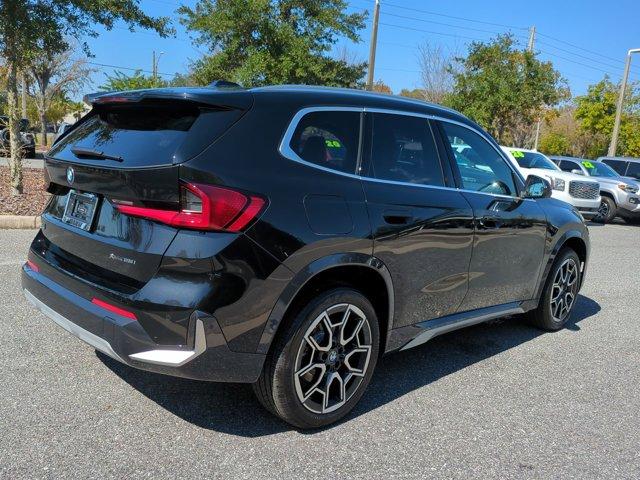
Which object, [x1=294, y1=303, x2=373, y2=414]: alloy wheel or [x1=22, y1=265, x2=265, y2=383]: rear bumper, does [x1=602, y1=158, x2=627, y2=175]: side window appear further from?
[x1=22, y1=265, x2=265, y2=383]: rear bumper

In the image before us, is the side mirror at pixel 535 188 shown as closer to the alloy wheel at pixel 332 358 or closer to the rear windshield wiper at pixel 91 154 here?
the alloy wheel at pixel 332 358

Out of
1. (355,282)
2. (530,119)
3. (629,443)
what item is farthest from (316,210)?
(530,119)

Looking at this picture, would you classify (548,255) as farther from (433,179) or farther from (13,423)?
(13,423)

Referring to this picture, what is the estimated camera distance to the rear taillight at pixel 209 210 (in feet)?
8.43

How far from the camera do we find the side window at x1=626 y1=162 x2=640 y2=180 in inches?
713

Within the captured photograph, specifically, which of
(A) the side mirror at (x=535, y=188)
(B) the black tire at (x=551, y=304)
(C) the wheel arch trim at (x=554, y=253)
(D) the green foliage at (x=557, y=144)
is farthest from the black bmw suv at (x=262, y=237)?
(D) the green foliage at (x=557, y=144)

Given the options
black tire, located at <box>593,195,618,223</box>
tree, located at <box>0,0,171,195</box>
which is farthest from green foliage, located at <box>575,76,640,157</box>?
tree, located at <box>0,0,171,195</box>

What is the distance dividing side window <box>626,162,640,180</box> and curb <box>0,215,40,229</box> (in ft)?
56.8

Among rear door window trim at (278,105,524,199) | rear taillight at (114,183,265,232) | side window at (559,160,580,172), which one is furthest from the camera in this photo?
side window at (559,160,580,172)

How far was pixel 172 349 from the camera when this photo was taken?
262 cm

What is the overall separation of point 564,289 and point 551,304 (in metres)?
0.24

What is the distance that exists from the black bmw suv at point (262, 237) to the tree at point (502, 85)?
19.3 m

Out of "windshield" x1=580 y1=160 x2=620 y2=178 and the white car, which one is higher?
"windshield" x1=580 y1=160 x2=620 y2=178

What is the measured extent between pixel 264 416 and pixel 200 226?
1280 mm
